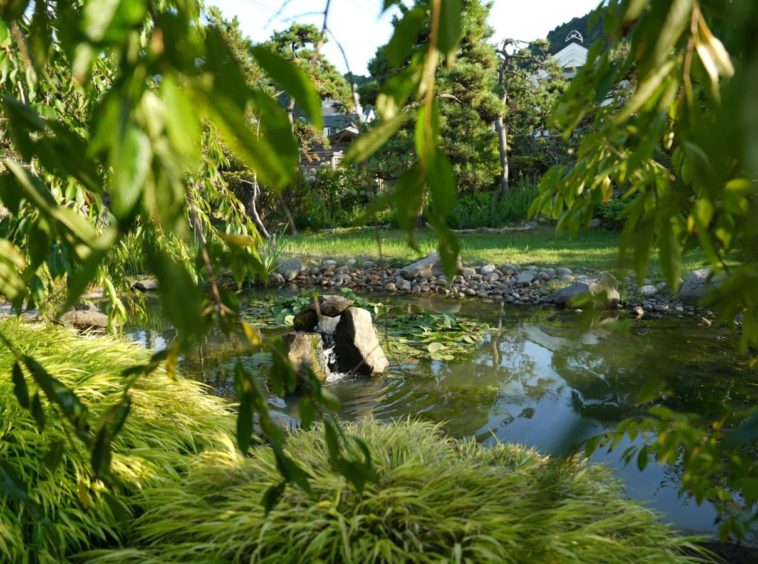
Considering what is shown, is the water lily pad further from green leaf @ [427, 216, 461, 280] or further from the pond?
green leaf @ [427, 216, 461, 280]

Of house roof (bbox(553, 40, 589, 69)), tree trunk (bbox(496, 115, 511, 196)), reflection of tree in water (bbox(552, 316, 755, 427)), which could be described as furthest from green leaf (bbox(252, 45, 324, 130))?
house roof (bbox(553, 40, 589, 69))

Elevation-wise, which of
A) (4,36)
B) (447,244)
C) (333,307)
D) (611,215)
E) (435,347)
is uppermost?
(4,36)

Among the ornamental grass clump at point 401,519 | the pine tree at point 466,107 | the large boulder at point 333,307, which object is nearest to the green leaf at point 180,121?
the ornamental grass clump at point 401,519

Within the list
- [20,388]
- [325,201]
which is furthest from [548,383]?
[325,201]

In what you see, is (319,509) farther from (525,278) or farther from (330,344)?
(525,278)

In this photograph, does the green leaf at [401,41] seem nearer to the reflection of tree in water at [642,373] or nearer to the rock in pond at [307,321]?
the reflection of tree in water at [642,373]

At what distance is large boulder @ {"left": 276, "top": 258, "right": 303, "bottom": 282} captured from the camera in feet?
27.5

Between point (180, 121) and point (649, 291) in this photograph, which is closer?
point (180, 121)

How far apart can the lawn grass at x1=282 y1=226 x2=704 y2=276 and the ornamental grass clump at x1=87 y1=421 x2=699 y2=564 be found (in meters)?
5.64

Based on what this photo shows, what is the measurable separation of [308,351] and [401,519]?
277 centimetres

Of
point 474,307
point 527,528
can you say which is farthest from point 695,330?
point 527,528

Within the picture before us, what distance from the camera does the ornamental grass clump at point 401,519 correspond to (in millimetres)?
1720

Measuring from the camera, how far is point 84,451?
221cm

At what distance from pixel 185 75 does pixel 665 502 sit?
312 centimetres
